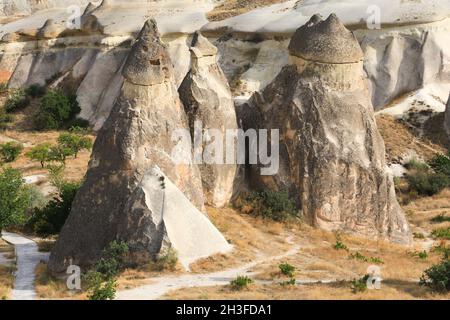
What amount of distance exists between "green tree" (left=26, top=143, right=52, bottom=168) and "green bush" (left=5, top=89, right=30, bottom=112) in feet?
31.5

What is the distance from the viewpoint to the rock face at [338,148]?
20625 mm

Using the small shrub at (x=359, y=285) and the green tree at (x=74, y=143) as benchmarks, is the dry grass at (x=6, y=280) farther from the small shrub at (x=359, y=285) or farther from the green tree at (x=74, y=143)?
the green tree at (x=74, y=143)

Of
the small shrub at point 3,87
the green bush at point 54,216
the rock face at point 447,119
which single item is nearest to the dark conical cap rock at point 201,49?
the green bush at point 54,216

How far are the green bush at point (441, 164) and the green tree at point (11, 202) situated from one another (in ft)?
52.4

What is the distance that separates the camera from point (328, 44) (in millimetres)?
20656

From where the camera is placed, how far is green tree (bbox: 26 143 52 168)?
30.4 meters

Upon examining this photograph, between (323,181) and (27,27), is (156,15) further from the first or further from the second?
(323,181)

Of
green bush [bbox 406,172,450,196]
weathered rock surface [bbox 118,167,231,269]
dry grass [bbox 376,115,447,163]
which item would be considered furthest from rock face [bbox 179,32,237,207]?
dry grass [bbox 376,115,447,163]

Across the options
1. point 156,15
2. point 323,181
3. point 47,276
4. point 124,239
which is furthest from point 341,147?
point 156,15

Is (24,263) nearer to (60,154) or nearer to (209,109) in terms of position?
(209,109)

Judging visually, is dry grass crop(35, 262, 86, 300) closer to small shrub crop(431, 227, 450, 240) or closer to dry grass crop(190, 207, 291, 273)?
dry grass crop(190, 207, 291, 273)

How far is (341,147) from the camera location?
20641mm

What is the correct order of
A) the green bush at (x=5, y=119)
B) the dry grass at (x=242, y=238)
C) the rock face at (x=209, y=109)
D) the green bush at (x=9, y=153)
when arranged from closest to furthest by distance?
the dry grass at (x=242, y=238) < the rock face at (x=209, y=109) < the green bush at (x=9, y=153) < the green bush at (x=5, y=119)

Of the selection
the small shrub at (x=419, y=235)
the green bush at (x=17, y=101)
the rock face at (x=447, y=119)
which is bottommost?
the small shrub at (x=419, y=235)
